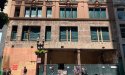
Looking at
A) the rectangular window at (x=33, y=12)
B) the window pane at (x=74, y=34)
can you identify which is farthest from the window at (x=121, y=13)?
the rectangular window at (x=33, y=12)

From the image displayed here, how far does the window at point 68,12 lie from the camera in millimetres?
37531

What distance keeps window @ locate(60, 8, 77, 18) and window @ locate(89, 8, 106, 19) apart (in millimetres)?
2675

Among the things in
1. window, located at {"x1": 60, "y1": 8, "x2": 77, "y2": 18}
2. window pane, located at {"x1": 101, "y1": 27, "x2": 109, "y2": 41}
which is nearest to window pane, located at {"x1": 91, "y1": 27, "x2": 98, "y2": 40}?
window pane, located at {"x1": 101, "y1": 27, "x2": 109, "y2": 41}

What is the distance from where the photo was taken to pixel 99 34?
120 feet

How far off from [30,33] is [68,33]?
Answer: 6.09 meters

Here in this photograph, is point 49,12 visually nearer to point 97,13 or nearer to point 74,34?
point 74,34

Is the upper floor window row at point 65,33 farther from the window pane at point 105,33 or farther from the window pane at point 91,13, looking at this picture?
the window pane at point 91,13

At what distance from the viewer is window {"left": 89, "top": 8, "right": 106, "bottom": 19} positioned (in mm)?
37562

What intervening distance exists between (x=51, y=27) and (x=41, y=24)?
1.68 meters

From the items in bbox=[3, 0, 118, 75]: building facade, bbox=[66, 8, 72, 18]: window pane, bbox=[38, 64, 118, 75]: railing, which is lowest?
bbox=[38, 64, 118, 75]: railing

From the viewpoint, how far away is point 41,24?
36.4 meters

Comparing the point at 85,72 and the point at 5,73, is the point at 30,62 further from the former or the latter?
the point at 85,72

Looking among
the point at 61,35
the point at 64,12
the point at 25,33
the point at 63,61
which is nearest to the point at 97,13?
the point at 64,12

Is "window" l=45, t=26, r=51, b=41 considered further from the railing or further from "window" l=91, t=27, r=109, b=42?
"window" l=91, t=27, r=109, b=42
